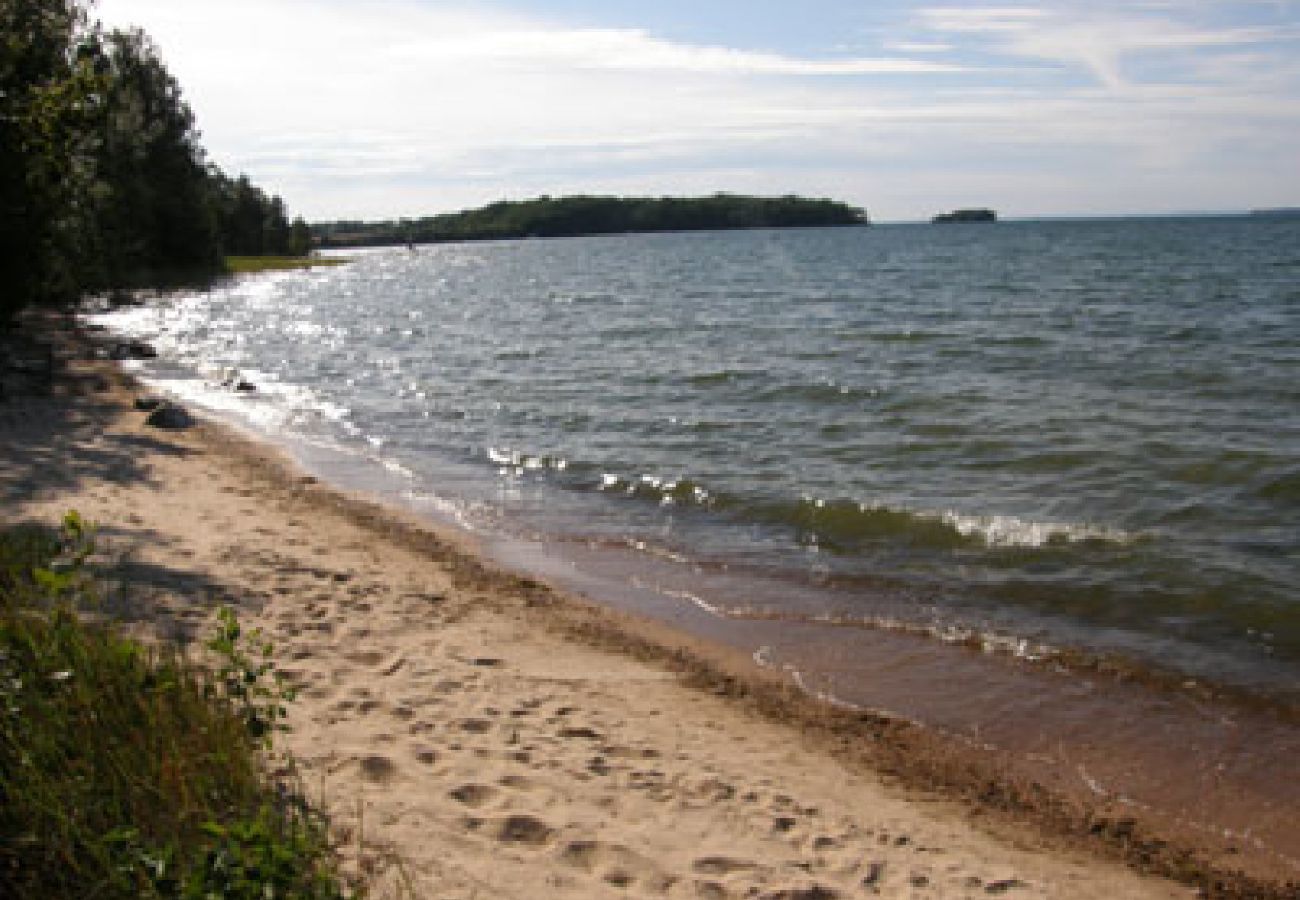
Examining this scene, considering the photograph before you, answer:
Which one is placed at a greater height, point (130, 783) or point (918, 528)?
point (130, 783)

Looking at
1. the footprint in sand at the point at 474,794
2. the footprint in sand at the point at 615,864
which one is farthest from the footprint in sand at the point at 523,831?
the footprint in sand at the point at 474,794

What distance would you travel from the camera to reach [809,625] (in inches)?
425

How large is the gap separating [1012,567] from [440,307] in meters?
50.1

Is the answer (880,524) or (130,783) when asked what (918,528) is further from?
(130,783)

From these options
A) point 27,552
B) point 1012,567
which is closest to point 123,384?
point 27,552

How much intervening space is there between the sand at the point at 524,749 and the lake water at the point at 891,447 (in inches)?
104

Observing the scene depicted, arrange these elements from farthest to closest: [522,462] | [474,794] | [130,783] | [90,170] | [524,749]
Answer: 1. [90,170]
2. [522,462]
3. [524,749]
4. [474,794]
5. [130,783]

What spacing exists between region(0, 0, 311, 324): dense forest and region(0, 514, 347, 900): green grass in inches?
448

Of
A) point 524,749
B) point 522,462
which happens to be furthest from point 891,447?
point 524,749

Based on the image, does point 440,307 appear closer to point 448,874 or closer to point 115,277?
point 115,277

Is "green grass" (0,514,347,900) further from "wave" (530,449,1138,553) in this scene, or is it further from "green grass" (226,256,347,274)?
"green grass" (226,256,347,274)

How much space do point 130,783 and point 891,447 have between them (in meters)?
15.2

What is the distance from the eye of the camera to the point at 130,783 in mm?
4523

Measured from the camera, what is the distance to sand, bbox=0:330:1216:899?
219 inches
